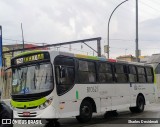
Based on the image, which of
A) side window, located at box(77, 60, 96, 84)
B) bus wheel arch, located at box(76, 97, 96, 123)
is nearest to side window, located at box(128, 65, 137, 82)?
side window, located at box(77, 60, 96, 84)

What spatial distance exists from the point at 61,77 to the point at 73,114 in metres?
1.56

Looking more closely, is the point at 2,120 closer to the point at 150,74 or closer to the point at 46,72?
the point at 46,72

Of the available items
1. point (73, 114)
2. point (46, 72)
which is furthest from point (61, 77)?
point (73, 114)

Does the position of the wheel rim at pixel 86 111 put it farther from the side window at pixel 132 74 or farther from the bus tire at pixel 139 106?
the bus tire at pixel 139 106

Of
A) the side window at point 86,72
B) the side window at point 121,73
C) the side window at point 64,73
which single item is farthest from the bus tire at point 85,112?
the side window at point 121,73

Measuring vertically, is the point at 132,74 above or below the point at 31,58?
Result: below

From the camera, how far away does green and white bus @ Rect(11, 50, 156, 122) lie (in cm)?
1305

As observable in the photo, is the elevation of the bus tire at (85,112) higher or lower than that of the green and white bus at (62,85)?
lower

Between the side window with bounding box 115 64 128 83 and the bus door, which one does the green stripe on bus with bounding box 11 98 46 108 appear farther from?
the side window with bounding box 115 64 128 83

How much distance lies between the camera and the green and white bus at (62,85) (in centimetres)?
1305

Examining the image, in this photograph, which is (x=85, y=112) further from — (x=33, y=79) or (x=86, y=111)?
(x=33, y=79)

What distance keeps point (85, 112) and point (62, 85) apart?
1899 millimetres

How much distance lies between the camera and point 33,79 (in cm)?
1330

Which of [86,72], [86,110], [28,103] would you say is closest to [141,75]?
[86,72]
